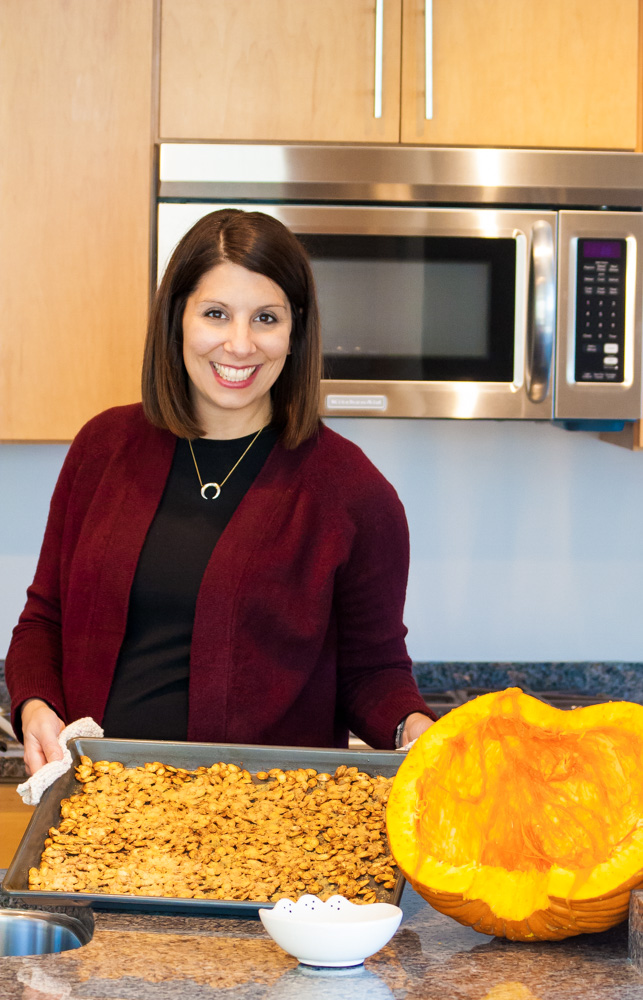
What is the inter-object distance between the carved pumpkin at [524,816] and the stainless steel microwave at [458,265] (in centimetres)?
108

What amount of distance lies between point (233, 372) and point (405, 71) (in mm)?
896

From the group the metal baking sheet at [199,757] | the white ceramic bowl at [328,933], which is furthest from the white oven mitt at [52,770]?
the white ceramic bowl at [328,933]

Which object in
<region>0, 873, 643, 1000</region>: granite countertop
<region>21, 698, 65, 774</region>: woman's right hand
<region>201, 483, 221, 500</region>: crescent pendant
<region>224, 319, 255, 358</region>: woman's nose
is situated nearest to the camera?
<region>0, 873, 643, 1000</region>: granite countertop

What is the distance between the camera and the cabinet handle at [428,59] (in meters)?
1.96

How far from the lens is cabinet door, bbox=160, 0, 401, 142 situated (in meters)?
1.97

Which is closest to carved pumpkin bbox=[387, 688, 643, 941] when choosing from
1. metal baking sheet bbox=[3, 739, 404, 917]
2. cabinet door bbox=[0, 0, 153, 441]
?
metal baking sheet bbox=[3, 739, 404, 917]

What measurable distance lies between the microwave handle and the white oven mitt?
113 centimetres

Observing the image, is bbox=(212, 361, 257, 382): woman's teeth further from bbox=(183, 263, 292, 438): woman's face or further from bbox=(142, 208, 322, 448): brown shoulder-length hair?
bbox=(142, 208, 322, 448): brown shoulder-length hair

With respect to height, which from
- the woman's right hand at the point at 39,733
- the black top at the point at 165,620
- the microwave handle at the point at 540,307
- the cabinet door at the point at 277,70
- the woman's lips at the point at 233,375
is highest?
the cabinet door at the point at 277,70

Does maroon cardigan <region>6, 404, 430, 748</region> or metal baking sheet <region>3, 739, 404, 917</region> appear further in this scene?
maroon cardigan <region>6, 404, 430, 748</region>

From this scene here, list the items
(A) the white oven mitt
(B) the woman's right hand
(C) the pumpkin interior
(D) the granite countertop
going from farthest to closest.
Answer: (B) the woman's right hand < (A) the white oven mitt < (C) the pumpkin interior < (D) the granite countertop

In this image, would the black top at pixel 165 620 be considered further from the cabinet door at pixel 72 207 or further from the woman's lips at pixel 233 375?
the cabinet door at pixel 72 207

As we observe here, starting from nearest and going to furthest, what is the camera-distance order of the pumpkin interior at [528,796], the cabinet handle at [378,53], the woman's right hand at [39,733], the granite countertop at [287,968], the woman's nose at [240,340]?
the granite countertop at [287,968] → the pumpkin interior at [528,796] → the woman's right hand at [39,733] → the woman's nose at [240,340] → the cabinet handle at [378,53]

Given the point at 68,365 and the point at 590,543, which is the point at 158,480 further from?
the point at 590,543
